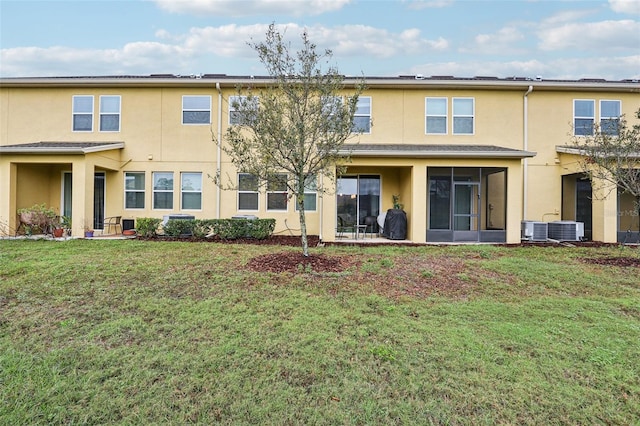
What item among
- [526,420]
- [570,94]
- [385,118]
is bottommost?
[526,420]

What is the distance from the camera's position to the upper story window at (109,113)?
13.6 meters

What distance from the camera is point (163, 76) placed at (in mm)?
13797

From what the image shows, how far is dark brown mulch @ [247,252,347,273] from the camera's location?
265 inches

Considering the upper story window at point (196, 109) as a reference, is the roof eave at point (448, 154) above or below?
below

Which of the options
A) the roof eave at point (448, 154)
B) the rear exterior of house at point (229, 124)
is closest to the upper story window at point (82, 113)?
the rear exterior of house at point (229, 124)

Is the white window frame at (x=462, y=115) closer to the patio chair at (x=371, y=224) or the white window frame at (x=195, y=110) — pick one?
the patio chair at (x=371, y=224)

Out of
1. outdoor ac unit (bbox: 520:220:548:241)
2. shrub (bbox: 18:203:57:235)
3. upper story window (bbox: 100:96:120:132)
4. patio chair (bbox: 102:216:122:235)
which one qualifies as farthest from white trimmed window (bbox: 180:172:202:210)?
outdoor ac unit (bbox: 520:220:548:241)

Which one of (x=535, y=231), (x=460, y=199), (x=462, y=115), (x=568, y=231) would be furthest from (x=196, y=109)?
(x=568, y=231)

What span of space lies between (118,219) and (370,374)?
521 inches

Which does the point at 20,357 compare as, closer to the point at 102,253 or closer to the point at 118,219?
the point at 102,253

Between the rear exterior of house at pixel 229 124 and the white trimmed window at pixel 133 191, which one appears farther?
the white trimmed window at pixel 133 191

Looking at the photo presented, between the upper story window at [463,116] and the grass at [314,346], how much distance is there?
8.08m

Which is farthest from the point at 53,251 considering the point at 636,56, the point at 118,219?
the point at 636,56

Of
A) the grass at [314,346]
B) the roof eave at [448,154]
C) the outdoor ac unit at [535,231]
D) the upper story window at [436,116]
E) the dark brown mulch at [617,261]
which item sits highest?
the upper story window at [436,116]
